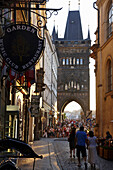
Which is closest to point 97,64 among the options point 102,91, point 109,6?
point 102,91

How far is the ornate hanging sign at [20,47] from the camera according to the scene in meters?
7.93

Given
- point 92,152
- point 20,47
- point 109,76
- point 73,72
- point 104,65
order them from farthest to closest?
1. point 73,72
2. point 104,65
3. point 109,76
4. point 92,152
5. point 20,47

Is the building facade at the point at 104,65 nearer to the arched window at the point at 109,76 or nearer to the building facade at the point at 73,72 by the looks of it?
the arched window at the point at 109,76

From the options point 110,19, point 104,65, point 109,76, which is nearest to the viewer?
point 109,76

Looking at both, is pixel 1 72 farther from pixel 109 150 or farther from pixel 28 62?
pixel 109 150

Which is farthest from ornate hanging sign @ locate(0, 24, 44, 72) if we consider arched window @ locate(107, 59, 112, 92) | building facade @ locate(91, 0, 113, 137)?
arched window @ locate(107, 59, 112, 92)

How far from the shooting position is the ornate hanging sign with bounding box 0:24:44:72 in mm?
7934

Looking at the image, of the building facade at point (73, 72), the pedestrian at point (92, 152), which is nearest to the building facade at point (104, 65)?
the pedestrian at point (92, 152)

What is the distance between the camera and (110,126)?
818 inches

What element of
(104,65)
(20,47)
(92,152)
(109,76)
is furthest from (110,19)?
(20,47)

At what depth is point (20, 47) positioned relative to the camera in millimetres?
8070

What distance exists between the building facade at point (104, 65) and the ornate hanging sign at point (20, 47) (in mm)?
13262

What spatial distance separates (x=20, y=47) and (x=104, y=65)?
15876 millimetres

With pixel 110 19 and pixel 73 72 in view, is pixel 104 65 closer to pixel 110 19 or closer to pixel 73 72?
pixel 110 19
